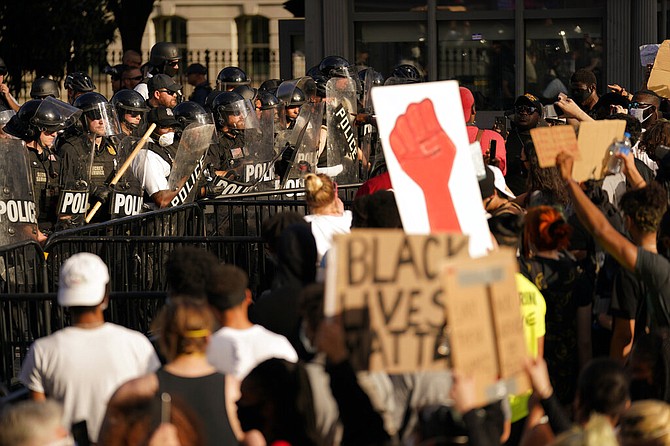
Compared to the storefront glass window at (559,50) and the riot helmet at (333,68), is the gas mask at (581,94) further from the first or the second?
the storefront glass window at (559,50)

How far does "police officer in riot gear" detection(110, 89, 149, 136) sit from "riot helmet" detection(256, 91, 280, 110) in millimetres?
1164

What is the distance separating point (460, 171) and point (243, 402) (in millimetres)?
1619

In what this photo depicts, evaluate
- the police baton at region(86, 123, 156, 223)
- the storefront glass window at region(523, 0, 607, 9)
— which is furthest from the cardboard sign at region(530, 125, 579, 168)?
the storefront glass window at region(523, 0, 607, 9)

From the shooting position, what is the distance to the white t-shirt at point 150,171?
11.3 m

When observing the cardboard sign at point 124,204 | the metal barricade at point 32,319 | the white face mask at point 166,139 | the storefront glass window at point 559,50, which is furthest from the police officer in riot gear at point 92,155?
the storefront glass window at point 559,50

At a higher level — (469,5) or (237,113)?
(469,5)

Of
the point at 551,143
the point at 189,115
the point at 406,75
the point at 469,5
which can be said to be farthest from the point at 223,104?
the point at 469,5

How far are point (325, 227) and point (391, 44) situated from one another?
15.2 m

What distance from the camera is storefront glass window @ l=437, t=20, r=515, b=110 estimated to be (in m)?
21.7

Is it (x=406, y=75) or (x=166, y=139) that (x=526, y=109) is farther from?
(x=406, y=75)

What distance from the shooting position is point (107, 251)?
9.34 m

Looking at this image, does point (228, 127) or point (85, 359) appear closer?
point (85, 359)

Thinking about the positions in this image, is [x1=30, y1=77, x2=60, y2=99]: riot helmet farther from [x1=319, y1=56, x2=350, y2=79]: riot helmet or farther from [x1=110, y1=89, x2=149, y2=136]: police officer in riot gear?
[x1=319, y1=56, x2=350, y2=79]: riot helmet

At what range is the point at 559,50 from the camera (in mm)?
21625
